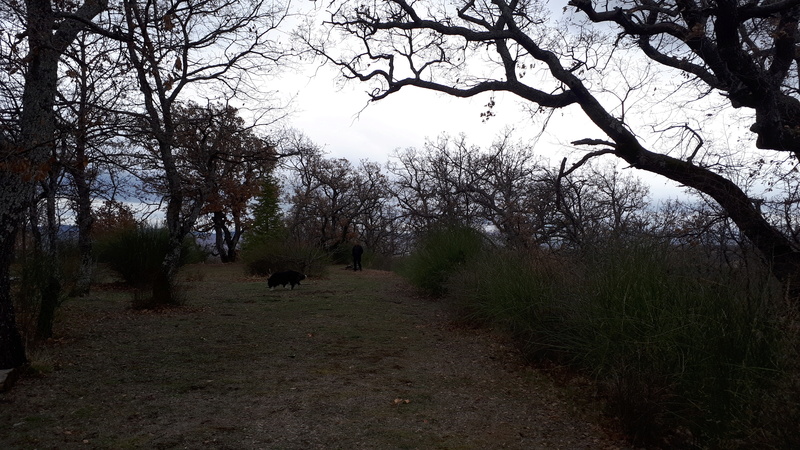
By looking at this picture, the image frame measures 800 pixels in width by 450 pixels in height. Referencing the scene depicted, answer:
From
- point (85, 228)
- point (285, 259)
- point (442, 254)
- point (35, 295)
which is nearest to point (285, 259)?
point (285, 259)

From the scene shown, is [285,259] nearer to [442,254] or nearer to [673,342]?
[442,254]

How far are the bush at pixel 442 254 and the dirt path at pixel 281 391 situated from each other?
11.6 feet

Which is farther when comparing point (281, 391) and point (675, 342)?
point (281, 391)

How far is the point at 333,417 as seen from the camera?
5.05 m

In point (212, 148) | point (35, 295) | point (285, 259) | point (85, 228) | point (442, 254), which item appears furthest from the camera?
point (285, 259)

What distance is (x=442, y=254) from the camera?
46.7ft

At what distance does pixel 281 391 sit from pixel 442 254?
28.6 ft

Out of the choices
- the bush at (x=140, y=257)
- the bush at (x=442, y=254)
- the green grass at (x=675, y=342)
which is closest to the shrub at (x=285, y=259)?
the bush at (x=140, y=257)

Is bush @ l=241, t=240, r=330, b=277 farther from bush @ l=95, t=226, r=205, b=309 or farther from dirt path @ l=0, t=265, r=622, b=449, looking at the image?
dirt path @ l=0, t=265, r=622, b=449

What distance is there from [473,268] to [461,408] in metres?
5.38

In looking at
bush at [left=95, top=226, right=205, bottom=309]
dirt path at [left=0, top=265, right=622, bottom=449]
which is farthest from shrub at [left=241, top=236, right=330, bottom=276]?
dirt path at [left=0, top=265, right=622, bottom=449]

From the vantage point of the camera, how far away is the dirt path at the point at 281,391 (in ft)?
15.1

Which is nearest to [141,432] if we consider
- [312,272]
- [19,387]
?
[19,387]

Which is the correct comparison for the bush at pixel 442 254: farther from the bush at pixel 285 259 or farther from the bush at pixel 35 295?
the bush at pixel 35 295
